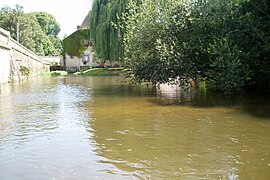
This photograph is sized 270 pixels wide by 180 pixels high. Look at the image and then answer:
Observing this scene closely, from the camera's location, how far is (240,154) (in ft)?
20.4

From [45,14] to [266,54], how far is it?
84121 mm

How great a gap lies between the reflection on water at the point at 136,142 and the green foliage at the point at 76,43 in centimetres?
4630

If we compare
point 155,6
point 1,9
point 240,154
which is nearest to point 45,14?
point 1,9

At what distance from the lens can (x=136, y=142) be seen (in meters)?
7.16

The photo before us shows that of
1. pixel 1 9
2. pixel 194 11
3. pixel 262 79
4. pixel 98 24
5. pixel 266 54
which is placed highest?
pixel 1 9

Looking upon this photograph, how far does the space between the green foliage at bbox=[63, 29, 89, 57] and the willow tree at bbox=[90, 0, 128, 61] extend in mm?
17937

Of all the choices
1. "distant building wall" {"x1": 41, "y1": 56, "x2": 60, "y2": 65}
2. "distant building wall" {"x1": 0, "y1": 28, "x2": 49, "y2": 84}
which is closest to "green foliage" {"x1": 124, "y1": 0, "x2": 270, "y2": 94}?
"distant building wall" {"x1": 0, "y1": 28, "x2": 49, "y2": 84}

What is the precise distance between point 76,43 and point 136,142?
5297cm

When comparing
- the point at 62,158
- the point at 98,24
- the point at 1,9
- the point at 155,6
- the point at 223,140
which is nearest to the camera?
the point at 62,158

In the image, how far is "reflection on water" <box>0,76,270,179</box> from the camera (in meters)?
5.35

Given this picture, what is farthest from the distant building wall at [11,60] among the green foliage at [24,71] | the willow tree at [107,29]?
the willow tree at [107,29]

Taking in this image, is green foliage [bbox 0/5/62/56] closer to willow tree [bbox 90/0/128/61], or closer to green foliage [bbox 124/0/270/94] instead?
willow tree [bbox 90/0/128/61]

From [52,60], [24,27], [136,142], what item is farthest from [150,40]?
[52,60]

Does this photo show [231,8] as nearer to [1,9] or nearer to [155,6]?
[155,6]
